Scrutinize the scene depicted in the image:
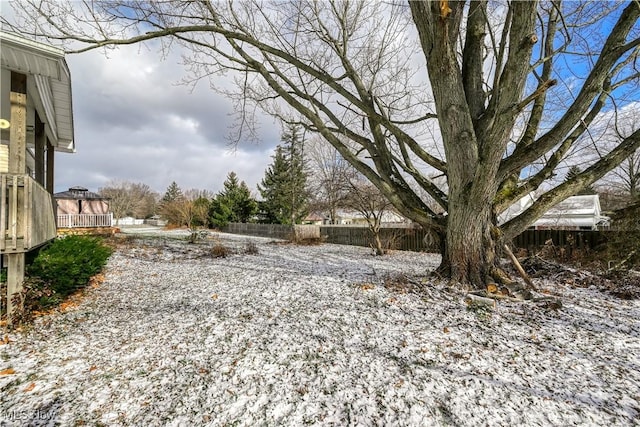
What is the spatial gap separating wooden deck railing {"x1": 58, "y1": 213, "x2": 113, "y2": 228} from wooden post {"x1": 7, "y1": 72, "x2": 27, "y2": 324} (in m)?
15.0

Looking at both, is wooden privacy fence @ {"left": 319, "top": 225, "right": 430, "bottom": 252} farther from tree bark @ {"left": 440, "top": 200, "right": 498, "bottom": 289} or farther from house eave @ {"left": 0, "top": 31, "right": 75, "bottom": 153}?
house eave @ {"left": 0, "top": 31, "right": 75, "bottom": 153}

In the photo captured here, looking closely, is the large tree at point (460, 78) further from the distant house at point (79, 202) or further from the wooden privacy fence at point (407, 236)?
the distant house at point (79, 202)

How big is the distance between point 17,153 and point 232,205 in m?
22.1

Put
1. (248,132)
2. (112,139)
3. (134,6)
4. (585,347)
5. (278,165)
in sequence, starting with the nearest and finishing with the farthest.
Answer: (585,347) < (134,6) < (248,132) < (112,139) < (278,165)

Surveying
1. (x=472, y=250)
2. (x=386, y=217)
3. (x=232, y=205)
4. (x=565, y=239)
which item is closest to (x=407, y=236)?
(x=565, y=239)

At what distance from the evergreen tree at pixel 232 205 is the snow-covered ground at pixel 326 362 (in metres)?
21.3

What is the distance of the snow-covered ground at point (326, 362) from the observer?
1.87 m

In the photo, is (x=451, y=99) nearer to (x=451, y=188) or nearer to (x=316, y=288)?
(x=451, y=188)

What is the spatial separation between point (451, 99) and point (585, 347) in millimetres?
3121

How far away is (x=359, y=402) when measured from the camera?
6.45 feet

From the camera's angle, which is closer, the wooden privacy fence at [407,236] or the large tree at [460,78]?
the large tree at [460,78]

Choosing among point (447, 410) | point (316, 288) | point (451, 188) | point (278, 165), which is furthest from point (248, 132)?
point (278, 165)

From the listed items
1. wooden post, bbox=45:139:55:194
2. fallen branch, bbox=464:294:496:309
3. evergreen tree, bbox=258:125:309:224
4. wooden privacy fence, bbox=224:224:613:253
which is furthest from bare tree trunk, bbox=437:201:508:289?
evergreen tree, bbox=258:125:309:224

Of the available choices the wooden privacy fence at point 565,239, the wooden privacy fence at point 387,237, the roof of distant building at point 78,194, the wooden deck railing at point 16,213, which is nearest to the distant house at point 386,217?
the wooden privacy fence at point 387,237
